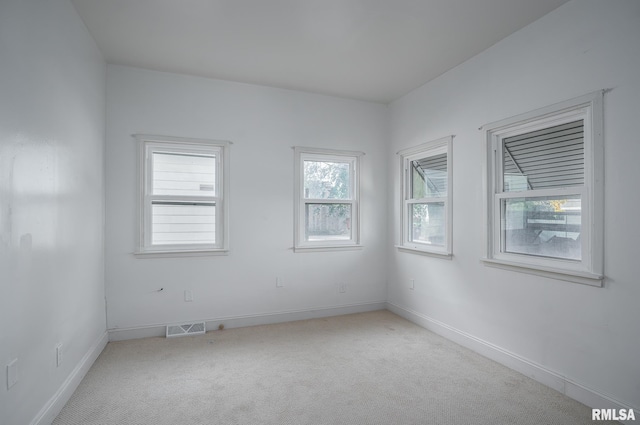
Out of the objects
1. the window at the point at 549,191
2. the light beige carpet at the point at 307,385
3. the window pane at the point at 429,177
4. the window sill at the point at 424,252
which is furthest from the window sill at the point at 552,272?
the window pane at the point at 429,177

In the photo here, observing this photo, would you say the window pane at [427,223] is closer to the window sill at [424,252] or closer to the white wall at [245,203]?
the window sill at [424,252]

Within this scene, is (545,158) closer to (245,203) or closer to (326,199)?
(326,199)

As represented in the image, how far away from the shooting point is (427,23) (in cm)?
274

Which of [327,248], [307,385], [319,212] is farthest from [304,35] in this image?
[307,385]

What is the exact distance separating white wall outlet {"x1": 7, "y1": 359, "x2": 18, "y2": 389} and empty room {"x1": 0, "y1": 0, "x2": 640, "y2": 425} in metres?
0.02

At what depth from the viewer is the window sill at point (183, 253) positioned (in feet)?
11.7

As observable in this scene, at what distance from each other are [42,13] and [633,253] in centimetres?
397

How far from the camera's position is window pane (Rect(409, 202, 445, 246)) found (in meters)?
3.82

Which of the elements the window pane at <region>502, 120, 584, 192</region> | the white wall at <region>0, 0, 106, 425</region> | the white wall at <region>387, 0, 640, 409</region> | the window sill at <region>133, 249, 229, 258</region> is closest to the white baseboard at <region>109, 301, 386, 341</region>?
the white wall at <region>0, 0, 106, 425</region>

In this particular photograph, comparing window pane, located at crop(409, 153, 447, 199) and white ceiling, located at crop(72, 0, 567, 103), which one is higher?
white ceiling, located at crop(72, 0, 567, 103)

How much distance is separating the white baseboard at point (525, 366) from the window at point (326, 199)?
1.42 meters

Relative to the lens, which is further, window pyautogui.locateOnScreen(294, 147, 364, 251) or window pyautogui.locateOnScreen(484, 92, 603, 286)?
window pyautogui.locateOnScreen(294, 147, 364, 251)

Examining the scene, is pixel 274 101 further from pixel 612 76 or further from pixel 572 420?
pixel 572 420

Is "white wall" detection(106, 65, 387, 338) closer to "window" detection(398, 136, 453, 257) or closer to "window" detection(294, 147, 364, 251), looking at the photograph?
"window" detection(294, 147, 364, 251)
